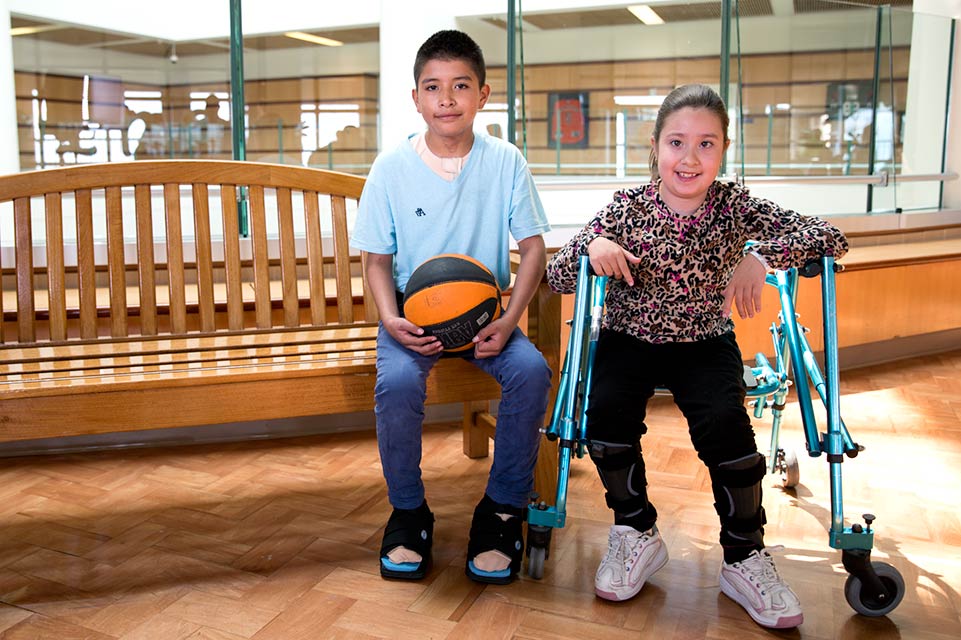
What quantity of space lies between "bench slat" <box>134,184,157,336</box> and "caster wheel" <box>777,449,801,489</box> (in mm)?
1989

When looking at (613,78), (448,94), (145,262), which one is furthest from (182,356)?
(613,78)

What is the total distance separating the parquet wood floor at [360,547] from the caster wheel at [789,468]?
0.16 feet

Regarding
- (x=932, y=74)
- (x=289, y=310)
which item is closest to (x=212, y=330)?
(x=289, y=310)

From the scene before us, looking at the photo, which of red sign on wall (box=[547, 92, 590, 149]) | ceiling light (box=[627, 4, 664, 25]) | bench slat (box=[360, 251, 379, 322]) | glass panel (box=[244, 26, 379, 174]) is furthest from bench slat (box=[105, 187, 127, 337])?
ceiling light (box=[627, 4, 664, 25])

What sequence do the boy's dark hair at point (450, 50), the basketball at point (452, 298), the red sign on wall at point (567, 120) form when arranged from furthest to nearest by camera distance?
the red sign on wall at point (567, 120)
the boy's dark hair at point (450, 50)
the basketball at point (452, 298)

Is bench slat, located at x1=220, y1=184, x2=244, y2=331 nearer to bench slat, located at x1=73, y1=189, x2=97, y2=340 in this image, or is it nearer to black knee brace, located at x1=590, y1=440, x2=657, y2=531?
bench slat, located at x1=73, y1=189, x2=97, y2=340

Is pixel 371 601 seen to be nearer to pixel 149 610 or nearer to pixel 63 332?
pixel 149 610

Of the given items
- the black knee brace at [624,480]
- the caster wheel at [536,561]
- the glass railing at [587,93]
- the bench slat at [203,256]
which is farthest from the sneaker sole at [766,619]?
the glass railing at [587,93]

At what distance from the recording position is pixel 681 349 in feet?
7.25

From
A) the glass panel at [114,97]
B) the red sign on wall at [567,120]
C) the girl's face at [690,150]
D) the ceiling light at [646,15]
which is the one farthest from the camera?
the ceiling light at [646,15]

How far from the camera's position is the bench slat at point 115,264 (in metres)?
2.63

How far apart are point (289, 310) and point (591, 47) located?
2.85 meters

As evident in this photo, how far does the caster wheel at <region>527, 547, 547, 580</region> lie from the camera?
7.26 ft

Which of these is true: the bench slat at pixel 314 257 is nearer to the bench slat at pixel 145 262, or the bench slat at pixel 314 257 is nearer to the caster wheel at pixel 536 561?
the bench slat at pixel 145 262
